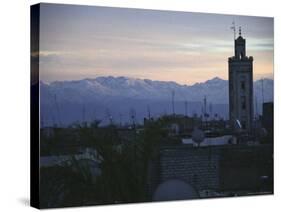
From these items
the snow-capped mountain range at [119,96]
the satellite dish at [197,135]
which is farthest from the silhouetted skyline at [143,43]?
the satellite dish at [197,135]

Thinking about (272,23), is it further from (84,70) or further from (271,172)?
(84,70)

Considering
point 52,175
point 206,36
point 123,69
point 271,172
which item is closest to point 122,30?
point 123,69

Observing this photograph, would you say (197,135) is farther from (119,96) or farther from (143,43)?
(143,43)

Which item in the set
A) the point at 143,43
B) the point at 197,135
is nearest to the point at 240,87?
the point at 197,135

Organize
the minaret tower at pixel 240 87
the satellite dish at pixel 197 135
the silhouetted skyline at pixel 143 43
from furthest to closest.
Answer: the minaret tower at pixel 240 87 → the satellite dish at pixel 197 135 → the silhouetted skyline at pixel 143 43

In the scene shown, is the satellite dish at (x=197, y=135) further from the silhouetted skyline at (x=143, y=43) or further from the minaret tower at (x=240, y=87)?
the silhouetted skyline at (x=143, y=43)

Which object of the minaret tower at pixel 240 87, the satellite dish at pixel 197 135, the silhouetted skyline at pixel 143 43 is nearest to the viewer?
the silhouetted skyline at pixel 143 43
